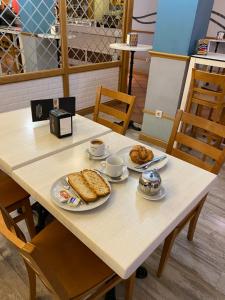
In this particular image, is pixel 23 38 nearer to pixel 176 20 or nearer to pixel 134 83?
pixel 176 20

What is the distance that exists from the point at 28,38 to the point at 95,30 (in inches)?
42.9

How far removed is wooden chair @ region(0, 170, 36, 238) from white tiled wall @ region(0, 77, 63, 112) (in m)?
1.49

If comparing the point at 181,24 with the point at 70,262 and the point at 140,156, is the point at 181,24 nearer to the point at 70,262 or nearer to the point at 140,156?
the point at 140,156

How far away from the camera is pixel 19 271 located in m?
1.41

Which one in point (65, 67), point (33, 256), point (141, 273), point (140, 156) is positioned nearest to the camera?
point (33, 256)

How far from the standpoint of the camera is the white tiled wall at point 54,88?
2.66 meters

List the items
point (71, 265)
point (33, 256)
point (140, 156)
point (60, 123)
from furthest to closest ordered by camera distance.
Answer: point (60, 123) → point (140, 156) → point (71, 265) → point (33, 256)

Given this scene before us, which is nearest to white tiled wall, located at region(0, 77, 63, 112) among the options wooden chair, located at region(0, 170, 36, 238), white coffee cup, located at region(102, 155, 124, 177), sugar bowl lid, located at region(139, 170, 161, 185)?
wooden chair, located at region(0, 170, 36, 238)

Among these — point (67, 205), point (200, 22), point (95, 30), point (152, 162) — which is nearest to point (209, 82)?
point (200, 22)

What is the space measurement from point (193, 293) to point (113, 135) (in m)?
1.00

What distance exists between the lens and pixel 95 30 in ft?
12.0

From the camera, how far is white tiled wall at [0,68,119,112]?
2661mm

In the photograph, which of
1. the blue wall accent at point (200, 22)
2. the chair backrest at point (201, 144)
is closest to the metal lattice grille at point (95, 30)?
the blue wall accent at point (200, 22)

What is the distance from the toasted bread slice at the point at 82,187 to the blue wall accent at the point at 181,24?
6.12 feet
